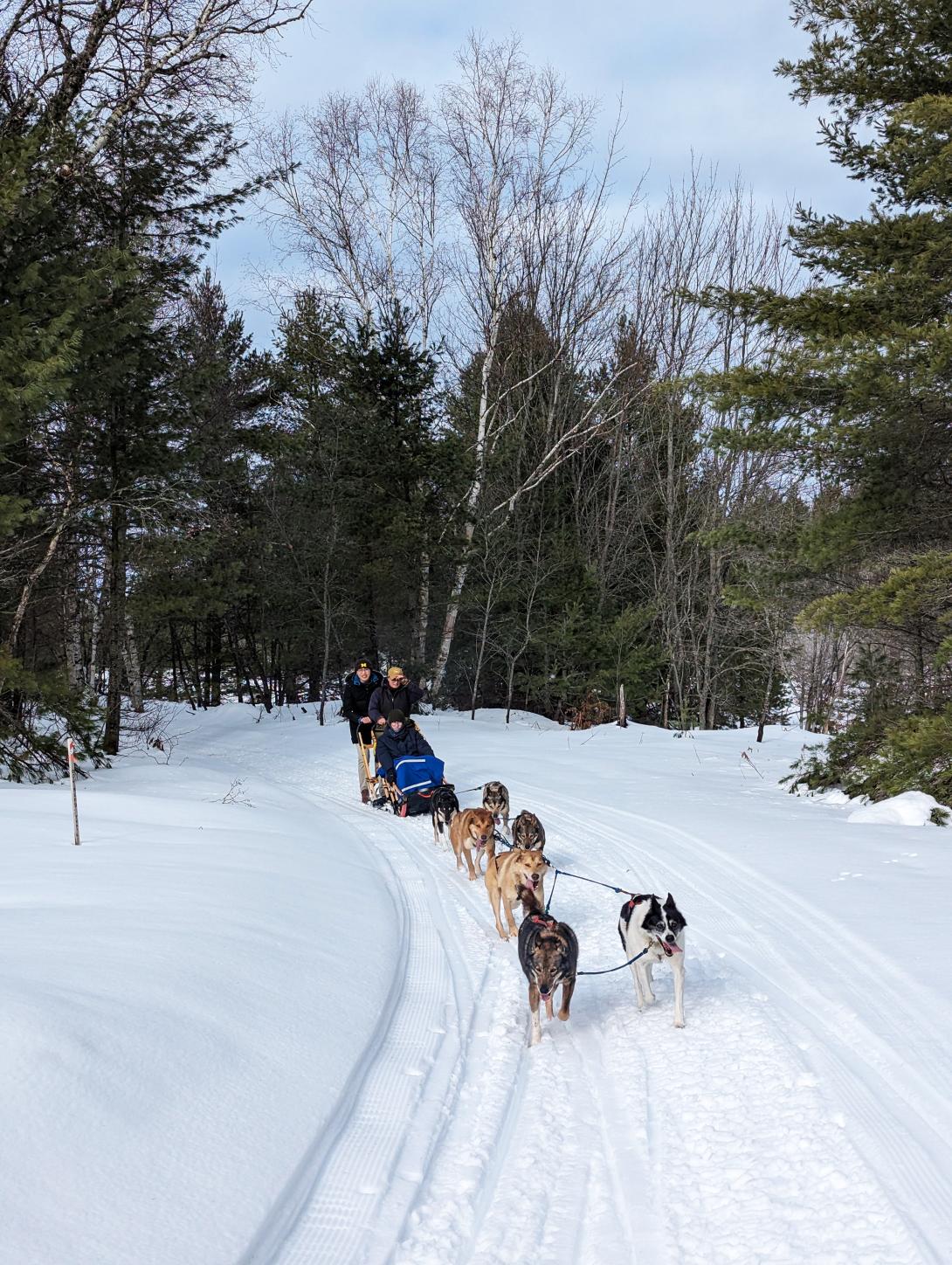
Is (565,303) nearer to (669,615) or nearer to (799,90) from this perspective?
(669,615)

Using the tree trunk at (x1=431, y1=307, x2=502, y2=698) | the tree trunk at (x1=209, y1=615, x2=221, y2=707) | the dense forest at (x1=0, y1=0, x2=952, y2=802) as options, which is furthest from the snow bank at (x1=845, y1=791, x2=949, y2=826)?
the tree trunk at (x1=209, y1=615, x2=221, y2=707)

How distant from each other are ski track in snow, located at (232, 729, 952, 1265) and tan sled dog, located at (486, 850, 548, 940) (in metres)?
0.29

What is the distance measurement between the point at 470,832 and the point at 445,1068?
344 centimetres

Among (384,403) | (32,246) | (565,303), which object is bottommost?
(32,246)

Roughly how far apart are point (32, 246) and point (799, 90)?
30.1 ft

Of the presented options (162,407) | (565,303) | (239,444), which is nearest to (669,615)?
(565,303)

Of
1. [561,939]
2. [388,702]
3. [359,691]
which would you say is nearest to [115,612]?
[359,691]

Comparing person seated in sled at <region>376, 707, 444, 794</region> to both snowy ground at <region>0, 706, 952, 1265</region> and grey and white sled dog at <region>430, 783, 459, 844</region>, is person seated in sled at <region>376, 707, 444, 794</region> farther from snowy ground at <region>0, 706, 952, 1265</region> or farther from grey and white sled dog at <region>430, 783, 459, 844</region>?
snowy ground at <region>0, 706, 952, 1265</region>

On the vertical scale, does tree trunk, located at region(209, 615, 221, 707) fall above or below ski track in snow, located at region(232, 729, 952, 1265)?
above

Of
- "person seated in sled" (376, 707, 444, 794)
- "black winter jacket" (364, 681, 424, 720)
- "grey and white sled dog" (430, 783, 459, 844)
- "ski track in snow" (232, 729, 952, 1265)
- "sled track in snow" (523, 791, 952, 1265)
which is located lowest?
"ski track in snow" (232, 729, 952, 1265)

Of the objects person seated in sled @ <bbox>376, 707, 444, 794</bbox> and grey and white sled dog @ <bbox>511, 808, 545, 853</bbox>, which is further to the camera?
person seated in sled @ <bbox>376, 707, 444, 794</bbox>

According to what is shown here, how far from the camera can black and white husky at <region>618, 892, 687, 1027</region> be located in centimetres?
437

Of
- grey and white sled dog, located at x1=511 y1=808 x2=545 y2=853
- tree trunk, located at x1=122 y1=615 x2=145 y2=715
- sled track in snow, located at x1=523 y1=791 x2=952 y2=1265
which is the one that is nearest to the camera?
sled track in snow, located at x1=523 y1=791 x2=952 y2=1265

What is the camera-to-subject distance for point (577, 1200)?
2.98 m
